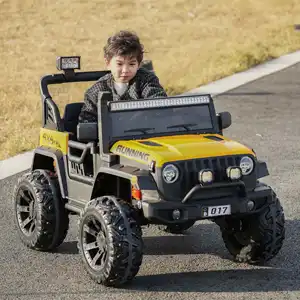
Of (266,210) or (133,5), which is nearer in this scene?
(266,210)

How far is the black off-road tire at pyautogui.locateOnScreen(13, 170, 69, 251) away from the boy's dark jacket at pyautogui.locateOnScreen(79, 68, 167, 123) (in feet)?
1.78

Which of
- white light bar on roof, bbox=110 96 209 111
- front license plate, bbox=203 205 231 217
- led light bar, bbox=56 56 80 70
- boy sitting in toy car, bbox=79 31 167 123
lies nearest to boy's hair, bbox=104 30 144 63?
boy sitting in toy car, bbox=79 31 167 123

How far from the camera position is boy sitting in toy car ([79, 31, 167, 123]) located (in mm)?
7508

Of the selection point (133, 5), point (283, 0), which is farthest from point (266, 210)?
point (133, 5)

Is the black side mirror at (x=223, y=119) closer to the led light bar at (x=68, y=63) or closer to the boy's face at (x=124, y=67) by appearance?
the boy's face at (x=124, y=67)

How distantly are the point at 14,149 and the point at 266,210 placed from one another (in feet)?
19.6

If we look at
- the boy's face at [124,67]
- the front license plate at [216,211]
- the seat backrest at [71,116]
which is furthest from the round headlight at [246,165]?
the seat backrest at [71,116]

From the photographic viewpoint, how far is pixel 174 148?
6.81 meters

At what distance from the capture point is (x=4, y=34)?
30812 millimetres

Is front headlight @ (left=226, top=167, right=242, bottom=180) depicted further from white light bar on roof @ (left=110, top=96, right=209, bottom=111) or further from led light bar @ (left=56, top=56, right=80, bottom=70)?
led light bar @ (left=56, top=56, right=80, bottom=70)

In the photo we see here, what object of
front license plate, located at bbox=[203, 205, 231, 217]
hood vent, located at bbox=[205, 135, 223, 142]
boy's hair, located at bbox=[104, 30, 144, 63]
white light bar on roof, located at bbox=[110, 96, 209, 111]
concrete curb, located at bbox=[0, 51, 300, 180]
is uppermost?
boy's hair, located at bbox=[104, 30, 144, 63]

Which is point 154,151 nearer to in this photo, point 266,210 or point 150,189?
point 150,189

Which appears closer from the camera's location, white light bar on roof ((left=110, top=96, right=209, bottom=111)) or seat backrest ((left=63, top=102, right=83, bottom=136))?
white light bar on roof ((left=110, top=96, right=209, bottom=111))

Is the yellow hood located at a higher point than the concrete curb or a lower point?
higher
